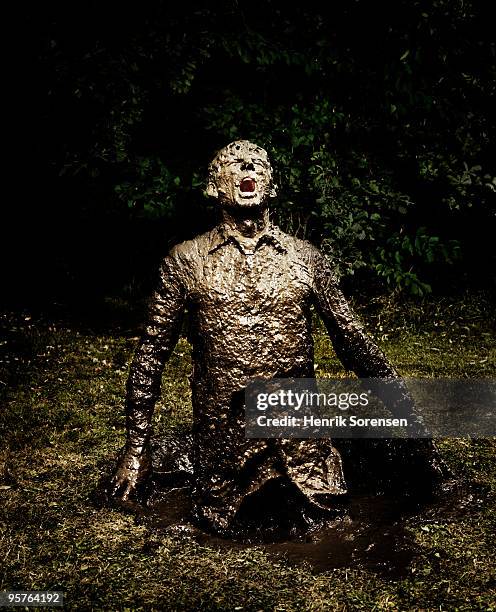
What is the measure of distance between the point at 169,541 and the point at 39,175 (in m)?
7.98

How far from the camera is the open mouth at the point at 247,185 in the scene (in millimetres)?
3908

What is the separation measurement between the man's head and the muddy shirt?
0.59ft

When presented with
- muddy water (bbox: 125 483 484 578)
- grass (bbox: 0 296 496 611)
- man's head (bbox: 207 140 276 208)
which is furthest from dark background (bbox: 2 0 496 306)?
muddy water (bbox: 125 483 484 578)

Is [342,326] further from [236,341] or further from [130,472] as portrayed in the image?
[130,472]

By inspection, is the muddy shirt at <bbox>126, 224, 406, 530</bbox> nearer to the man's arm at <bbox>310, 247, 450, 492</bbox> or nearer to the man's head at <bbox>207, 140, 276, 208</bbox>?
the man's arm at <bbox>310, 247, 450, 492</bbox>

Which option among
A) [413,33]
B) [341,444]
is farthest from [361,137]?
[341,444]

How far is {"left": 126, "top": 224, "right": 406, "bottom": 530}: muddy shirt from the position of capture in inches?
156

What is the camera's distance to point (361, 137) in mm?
9188

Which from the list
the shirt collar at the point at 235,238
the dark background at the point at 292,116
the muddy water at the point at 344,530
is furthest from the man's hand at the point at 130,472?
the dark background at the point at 292,116

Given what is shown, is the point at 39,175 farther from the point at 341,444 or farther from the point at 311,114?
the point at 341,444

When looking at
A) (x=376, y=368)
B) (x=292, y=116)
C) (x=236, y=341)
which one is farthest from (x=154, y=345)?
(x=292, y=116)

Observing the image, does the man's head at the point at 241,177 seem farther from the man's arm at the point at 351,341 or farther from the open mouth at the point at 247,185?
the man's arm at the point at 351,341

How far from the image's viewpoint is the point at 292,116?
879cm

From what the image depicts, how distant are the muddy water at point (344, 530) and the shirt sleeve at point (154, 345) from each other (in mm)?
438
